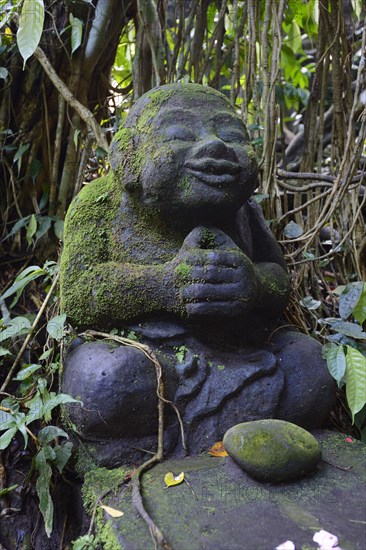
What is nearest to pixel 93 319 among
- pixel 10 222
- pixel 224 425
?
pixel 224 425

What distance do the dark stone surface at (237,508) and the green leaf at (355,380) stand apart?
0.61 feet

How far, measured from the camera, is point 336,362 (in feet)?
6.50

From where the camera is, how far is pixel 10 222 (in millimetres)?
3240

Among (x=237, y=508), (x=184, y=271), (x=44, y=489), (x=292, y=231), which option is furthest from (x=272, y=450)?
(x=292, y=231)

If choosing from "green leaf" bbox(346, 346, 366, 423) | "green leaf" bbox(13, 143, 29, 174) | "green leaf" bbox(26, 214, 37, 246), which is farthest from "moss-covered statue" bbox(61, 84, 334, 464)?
"green leaf" bbox(13, 143, 29, 174)

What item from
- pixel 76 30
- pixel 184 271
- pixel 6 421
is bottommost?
pixel 6 421

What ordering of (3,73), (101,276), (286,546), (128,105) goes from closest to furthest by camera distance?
(286,546) → (101,276) → (3,73) → (128,105)

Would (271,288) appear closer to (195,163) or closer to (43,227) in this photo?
(195,163)

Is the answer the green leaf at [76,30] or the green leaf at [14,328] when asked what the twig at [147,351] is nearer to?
the green leaf at [14,328]

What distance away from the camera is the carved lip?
189 cm

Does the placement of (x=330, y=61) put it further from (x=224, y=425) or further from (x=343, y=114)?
(x=224, y=425)

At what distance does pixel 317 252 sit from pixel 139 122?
146 centimetres

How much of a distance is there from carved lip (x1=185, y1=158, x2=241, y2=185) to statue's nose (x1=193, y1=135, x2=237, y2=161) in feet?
0.09

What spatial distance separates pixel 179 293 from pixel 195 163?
1.44 ft
